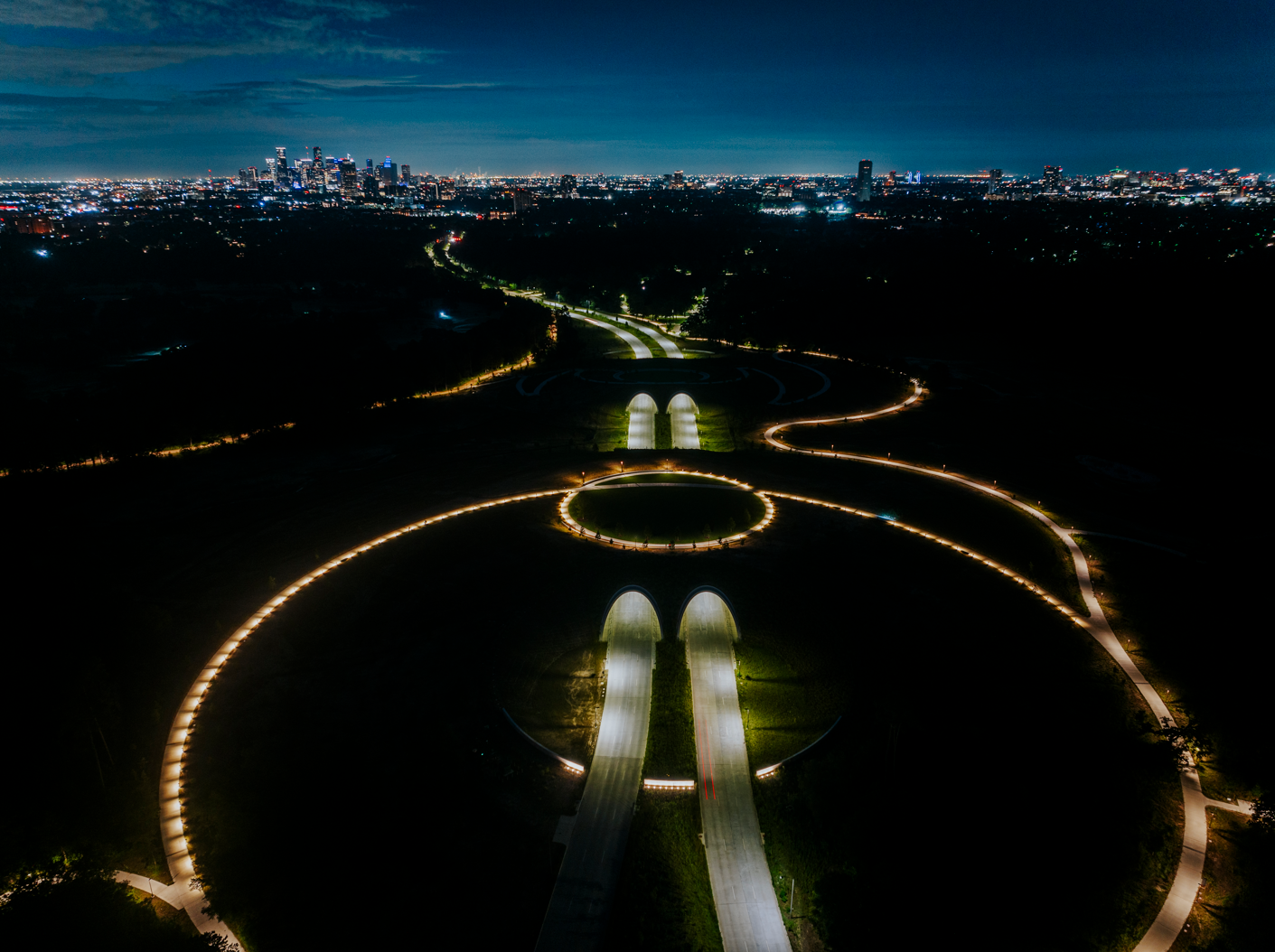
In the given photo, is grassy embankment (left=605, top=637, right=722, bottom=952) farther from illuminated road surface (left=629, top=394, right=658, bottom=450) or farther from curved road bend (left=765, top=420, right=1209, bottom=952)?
illuminated road surface (left=629, top=394, right=658, bottom=450)

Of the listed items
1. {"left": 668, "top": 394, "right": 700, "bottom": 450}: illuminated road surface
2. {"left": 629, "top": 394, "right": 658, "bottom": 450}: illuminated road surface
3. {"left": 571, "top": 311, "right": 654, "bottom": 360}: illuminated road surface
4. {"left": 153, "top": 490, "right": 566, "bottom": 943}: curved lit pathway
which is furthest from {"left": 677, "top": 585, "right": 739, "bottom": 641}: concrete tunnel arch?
{"left": 571, "top": 311, "right": 654, "bottom": 360}: illuminated road surface

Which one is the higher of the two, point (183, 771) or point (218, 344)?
point (218, 344)

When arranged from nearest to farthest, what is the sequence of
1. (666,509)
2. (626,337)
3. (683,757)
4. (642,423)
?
(683,757), (666,509), (642,423), (626,337)

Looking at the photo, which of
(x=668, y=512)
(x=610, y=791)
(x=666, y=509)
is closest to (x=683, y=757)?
(x=610, y=791)

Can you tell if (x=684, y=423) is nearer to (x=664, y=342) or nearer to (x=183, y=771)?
(x=664, y=342)

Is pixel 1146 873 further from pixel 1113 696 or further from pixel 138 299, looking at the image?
pixel 138 299

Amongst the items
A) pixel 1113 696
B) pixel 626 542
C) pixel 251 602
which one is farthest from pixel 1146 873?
pixel 251 602
